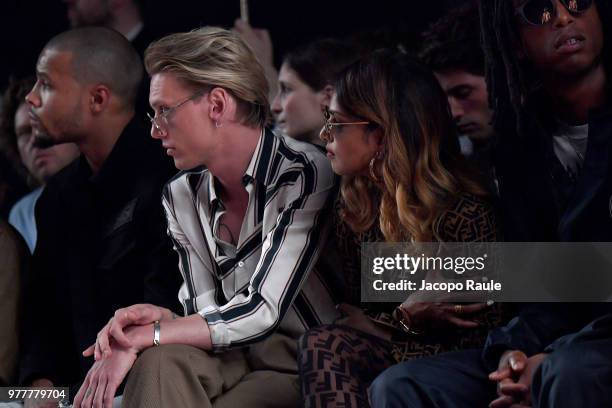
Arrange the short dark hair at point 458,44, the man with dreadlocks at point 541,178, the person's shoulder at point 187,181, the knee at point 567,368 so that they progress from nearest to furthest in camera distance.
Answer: the knee at point 567,368 → the man with dreadlocks at point 541,178 → the person's shoulder at point 187,181 → the short dark hair at point 458,44

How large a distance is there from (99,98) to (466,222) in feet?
4.51

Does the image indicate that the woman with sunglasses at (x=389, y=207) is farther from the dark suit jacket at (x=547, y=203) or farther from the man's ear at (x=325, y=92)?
the man's ear at (x=325, y=92)

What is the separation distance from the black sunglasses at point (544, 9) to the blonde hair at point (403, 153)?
0.88 feet

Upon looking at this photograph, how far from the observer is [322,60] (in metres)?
3.63

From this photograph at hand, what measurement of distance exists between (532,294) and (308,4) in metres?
1.65

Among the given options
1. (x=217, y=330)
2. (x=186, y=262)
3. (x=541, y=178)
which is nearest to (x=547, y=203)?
(x=541, y=178)

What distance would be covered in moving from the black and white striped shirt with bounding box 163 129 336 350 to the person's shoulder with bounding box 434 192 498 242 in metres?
0.35

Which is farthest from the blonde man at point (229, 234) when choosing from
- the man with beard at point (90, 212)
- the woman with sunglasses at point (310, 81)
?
the woman with sunglasses at point (310, 81)

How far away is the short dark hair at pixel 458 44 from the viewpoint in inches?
128

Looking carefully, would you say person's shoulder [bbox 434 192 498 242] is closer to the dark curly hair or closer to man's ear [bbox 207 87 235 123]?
the dark curly hair

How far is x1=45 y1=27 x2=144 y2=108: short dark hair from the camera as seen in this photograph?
11.2ft

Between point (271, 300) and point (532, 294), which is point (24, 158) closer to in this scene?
point (271, 300)

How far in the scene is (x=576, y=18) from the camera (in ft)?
8.20

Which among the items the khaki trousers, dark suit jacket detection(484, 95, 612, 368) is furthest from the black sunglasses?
the khaki trousers
